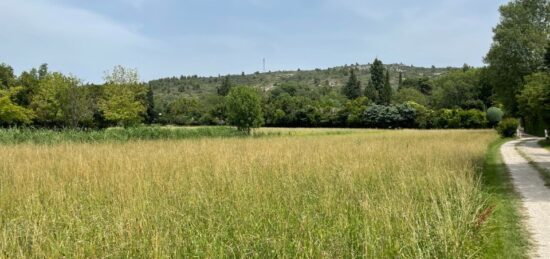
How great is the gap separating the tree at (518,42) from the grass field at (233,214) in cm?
3355

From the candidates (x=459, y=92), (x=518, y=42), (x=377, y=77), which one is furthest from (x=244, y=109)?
(x=377, y=77)

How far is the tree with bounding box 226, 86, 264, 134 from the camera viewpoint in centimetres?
5012

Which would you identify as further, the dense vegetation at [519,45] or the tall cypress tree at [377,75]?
the tall cypress tree at [377,75]

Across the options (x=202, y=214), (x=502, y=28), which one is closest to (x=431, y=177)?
(x=202, y=214)

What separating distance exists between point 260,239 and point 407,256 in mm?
1658

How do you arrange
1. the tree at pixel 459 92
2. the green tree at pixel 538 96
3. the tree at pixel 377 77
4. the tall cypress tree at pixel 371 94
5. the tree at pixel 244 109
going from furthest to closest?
1. the tree at pixel 377 77
2. the tall cypress tree at pixel 371 94
3. the tree at pixel 459 92
4. the tree at pixel 244 109
5. the green tree at pixel 538 96

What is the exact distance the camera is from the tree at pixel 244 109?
164 feet

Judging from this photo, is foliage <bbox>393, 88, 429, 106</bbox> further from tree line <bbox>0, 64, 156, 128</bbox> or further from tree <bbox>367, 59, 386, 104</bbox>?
tree line <bbox>0, 64, 156, 128</bbox>

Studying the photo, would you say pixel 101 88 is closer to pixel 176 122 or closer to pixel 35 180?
pixel 176 122

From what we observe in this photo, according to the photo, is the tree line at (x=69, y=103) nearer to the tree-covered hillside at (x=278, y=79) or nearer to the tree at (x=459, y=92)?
the tree at (x=459, y=92)

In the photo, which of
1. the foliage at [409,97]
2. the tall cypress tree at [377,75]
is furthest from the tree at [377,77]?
the foliage at [409,97]

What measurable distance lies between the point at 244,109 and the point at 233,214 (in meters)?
44.1

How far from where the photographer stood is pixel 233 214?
616 cm

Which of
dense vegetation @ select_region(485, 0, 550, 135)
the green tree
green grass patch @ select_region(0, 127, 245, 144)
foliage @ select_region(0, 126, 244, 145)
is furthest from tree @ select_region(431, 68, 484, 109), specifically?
foliage @ select_region(0, 126, 244, 145)
